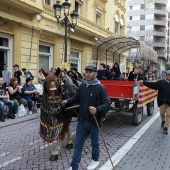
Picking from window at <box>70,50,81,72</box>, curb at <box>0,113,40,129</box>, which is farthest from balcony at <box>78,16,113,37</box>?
curb at <box>0,113,40,129</box>

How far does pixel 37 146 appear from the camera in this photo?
5.84 meters

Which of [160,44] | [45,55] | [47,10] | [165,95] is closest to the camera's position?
[165,95]

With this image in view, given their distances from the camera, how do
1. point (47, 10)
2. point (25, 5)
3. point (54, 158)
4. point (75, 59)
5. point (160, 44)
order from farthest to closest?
point (160, 44) → point (75, 59) → point (47, 10) → point (25, 5) → point (54, 158)

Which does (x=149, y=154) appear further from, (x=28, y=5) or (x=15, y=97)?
(x=28, y=5)

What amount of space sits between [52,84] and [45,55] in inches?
461

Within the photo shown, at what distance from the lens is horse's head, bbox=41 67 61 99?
14.5 ft

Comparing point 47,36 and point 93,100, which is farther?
point 47,36

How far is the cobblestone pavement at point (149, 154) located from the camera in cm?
462

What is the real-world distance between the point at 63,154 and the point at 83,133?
1.29 metres

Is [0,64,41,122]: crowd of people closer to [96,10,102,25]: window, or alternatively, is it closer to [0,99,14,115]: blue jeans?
[0,99,14,115]: blue jeans

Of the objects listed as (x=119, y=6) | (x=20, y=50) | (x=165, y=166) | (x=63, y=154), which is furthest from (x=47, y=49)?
(x=119, y=6)

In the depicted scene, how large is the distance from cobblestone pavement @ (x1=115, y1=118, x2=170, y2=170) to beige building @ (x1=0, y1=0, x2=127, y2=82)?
8623 millimetres

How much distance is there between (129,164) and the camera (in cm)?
469

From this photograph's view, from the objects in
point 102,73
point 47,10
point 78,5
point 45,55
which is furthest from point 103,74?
Answer: point 78,5
